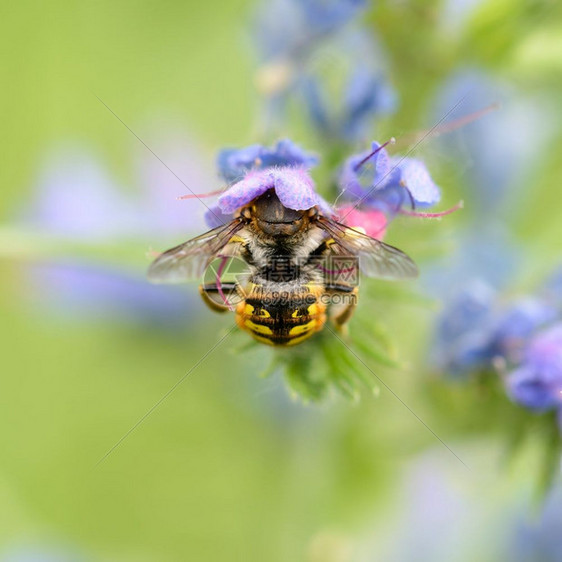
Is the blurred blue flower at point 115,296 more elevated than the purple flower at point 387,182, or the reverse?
the blurred blue flower at point 115,296

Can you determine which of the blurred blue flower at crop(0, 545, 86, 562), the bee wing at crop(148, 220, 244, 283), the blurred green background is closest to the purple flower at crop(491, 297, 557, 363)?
the blurred green background

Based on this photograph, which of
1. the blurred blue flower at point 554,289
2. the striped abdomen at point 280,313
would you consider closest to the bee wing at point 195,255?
the striped abdomen at point 280,313

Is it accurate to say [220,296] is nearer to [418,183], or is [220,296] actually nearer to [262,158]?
[262,158]

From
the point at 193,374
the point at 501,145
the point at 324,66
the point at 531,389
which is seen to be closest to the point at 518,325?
the point at 531,389

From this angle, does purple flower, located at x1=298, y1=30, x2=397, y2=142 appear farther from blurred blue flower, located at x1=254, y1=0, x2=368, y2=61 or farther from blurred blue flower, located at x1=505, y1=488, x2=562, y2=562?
blurred blue flower, located at x1=505, y1=488, x2=562, y2=562

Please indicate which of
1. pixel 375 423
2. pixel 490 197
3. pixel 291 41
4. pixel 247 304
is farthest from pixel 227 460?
pixel 247 304

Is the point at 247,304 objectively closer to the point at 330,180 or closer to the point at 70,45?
the point at 330,180

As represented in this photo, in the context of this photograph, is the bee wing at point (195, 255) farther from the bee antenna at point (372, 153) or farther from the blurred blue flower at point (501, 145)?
the blurred blue flower at point (501, 145)
